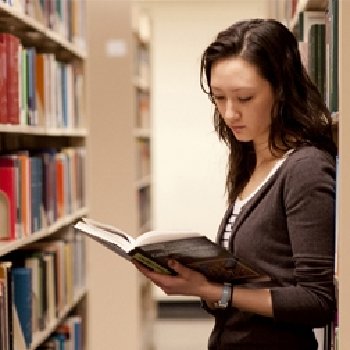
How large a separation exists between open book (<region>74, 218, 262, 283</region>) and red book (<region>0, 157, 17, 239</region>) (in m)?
0.68

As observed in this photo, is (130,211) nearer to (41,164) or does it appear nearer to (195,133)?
(41,164)

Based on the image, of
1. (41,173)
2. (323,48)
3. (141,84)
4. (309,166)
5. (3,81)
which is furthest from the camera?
(141,84)

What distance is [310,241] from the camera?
150 cm

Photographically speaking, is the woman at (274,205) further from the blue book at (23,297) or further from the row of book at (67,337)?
the row of book at (67,337)

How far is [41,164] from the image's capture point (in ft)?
8.80

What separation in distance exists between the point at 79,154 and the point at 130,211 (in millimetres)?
837

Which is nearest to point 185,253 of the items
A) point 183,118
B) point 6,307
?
point 6,307

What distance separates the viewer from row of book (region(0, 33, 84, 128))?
222cm

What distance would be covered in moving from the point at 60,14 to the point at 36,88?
0.55 meters

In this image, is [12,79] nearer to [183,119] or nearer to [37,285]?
[37,285]

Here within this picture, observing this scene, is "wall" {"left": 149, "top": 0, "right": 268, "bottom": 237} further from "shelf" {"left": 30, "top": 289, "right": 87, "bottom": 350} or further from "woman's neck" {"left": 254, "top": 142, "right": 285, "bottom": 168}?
"woman's neck" {"left": 254, "top": 142, "right": 285, "bottom": 168}

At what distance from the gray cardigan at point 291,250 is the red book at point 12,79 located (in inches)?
35.3

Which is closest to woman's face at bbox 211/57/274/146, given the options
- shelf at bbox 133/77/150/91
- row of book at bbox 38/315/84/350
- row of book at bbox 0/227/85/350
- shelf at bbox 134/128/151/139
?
row of book at bbox 0/227/85/350

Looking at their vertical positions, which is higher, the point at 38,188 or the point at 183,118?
the point at 183,118
